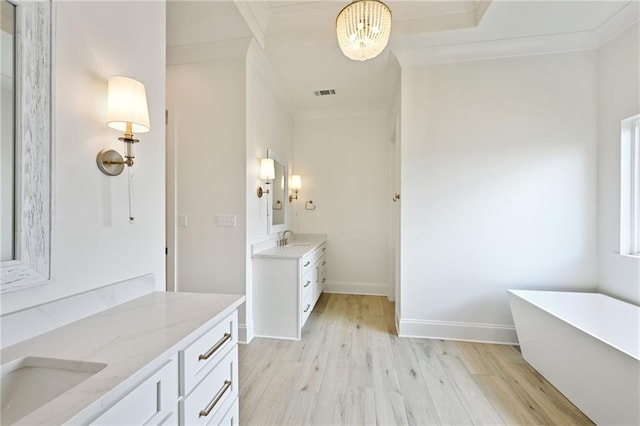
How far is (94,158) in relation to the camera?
117 cm

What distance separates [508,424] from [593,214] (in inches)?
81.5

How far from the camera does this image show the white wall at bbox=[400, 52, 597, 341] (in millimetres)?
2557

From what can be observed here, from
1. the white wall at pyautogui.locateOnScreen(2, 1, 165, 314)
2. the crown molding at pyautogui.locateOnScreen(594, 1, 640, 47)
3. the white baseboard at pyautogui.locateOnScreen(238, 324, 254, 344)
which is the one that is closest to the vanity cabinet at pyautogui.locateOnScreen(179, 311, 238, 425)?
the white wall at pyautogui.locateOnScreen(2, 1, 165, 314)

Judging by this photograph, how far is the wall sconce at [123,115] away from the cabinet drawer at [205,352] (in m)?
0.84

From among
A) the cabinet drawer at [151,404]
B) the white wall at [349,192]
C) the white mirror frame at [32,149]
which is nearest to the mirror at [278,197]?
the white wall at [349,192]

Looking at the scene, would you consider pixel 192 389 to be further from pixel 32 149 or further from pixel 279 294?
pixel 279 294

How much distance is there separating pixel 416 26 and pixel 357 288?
3311 millimetres

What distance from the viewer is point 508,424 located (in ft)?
5.35

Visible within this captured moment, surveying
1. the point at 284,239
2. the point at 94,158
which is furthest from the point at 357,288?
the point at 94,158

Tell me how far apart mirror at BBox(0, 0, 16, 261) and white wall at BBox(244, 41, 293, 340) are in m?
1.83

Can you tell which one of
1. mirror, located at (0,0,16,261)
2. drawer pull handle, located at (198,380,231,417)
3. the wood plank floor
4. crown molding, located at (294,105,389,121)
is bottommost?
the wood plank floor

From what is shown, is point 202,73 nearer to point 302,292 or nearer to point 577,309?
point 302,292

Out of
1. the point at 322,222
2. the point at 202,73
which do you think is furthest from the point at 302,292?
the point at 202,73

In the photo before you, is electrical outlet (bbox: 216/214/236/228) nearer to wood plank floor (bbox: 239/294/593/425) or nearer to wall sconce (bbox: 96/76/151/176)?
wood plank floor (bbox: 239/294/593/425)
